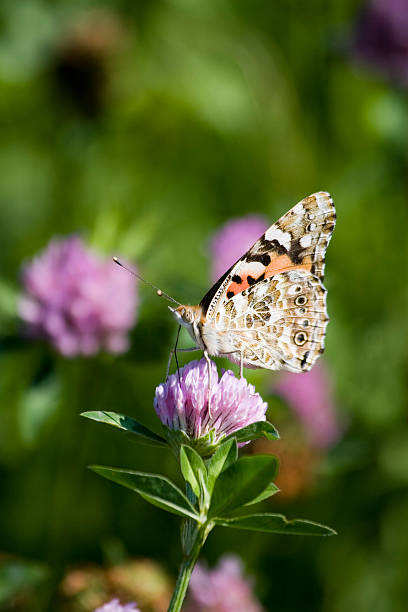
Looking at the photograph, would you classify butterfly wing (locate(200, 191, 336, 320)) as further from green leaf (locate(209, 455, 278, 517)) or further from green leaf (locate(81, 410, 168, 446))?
green leaf (locate(209, 455, 278, 517))

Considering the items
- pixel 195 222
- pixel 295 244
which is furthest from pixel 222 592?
pixel 195 222

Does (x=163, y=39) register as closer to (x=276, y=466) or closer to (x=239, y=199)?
(x=239, y=199)

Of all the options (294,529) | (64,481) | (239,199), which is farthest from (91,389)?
(239,199)

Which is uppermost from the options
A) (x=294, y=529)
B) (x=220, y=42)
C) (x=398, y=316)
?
(x=220, y=42)

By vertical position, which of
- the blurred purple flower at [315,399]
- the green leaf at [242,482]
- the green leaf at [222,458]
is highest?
the blurred purple flower at [315,399]

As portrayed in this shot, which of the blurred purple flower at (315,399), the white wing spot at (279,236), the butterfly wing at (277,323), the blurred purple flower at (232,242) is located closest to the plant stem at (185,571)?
the butterfly wing at (277,323)

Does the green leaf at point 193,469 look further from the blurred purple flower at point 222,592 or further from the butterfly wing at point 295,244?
the blurred purple flower at point 222,592
